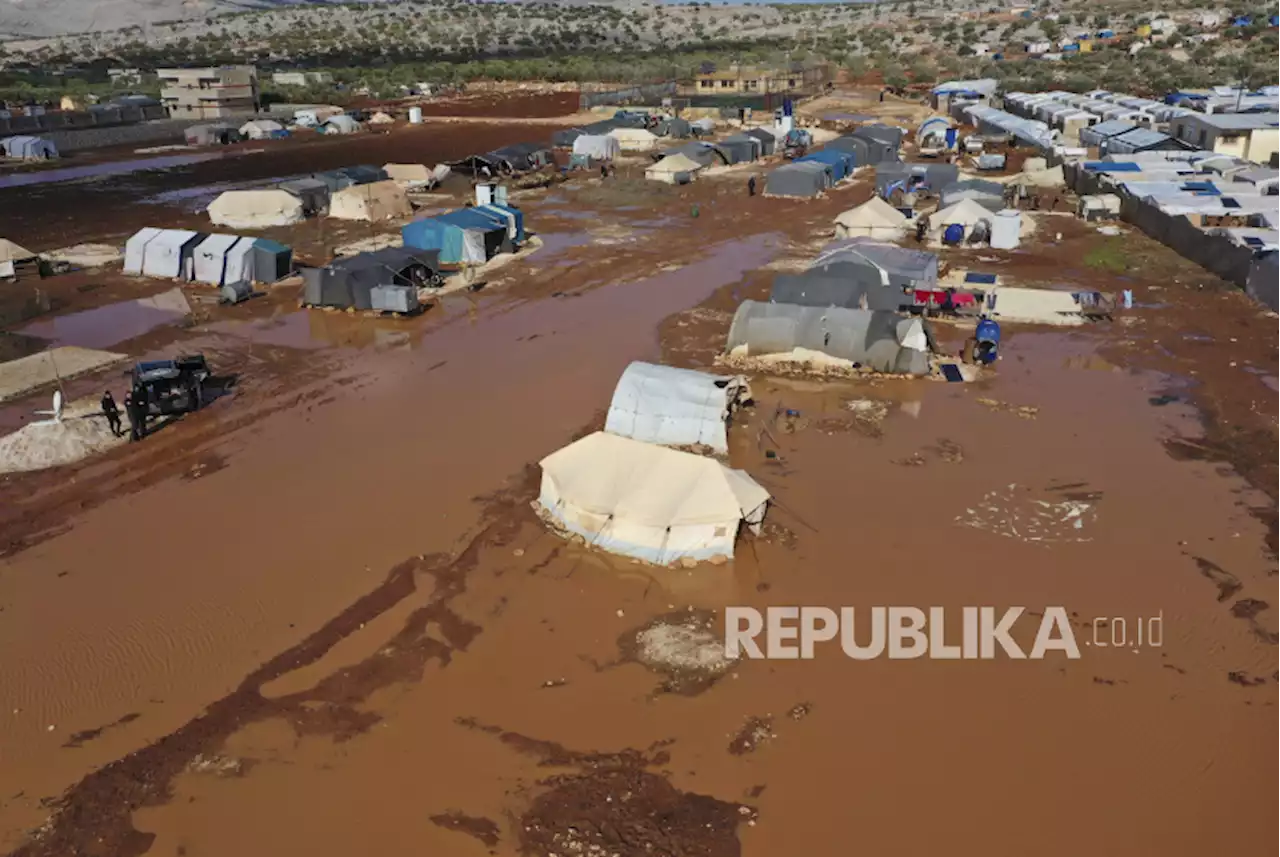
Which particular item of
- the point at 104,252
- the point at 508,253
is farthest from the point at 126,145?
the point at 508,253

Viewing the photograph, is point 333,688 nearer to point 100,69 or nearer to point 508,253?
point 508,253

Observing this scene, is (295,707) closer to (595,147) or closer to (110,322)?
(110,322)

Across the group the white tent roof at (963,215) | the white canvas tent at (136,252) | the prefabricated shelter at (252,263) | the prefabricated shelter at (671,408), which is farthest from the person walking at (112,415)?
the white tent roof at (963,215)

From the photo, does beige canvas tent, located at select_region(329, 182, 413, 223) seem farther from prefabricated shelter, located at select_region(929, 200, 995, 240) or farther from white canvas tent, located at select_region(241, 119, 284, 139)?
white canvas tent, located at select_region(241, 119, 284, 139)

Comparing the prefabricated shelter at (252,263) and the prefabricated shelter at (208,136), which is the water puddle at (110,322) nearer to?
the prefabricated shelter at (252,263)

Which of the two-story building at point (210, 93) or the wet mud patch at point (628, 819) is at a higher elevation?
the two-story building at point (210, 93)

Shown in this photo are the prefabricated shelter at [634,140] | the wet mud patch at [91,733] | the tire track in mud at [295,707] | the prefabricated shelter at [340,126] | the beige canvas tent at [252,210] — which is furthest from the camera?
the prefabricated shelter at [340,126]

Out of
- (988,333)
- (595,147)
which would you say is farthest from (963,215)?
(595,147)
